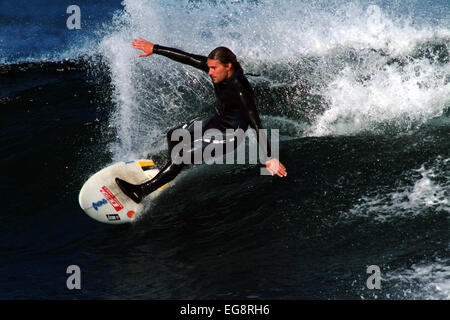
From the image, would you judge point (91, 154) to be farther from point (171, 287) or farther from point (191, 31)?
point (191, 31)

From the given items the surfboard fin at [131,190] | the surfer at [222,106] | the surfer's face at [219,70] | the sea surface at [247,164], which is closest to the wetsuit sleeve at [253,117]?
the surfer at [222,106]

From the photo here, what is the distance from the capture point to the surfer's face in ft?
17.9

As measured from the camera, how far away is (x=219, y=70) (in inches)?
217

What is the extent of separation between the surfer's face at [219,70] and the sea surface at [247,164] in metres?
1.74

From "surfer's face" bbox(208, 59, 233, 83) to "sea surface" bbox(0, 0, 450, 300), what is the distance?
174 centimetres

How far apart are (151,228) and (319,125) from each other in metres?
3.50

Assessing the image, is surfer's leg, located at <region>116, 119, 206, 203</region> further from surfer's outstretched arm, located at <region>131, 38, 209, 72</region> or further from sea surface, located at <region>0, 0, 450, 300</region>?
surfer's outstretched arm, located at <region>131, 38, 209, 72</region>

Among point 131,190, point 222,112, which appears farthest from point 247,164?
point 131,190

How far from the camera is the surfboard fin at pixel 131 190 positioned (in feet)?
20.7

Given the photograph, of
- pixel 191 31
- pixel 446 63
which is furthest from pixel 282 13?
pixel 446 63

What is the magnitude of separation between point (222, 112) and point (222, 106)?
10 cm

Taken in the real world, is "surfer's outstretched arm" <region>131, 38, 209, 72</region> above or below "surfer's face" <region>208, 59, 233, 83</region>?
above

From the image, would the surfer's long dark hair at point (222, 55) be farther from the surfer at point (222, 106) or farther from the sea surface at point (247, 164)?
the sea surface at point (247, 164)

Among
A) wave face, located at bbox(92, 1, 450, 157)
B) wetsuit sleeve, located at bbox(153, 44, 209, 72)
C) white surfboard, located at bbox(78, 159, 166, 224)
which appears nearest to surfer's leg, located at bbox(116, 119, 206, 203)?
white surfboard, located at bbox(78, 159, 166, 224)
